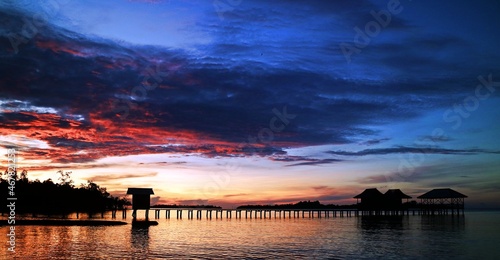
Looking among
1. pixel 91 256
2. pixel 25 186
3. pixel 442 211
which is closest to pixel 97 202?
pixel 25 186

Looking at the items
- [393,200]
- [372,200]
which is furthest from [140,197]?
[393,200]

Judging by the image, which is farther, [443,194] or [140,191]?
[443,194]

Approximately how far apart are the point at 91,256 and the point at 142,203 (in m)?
37.7

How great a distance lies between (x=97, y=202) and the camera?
108 meters

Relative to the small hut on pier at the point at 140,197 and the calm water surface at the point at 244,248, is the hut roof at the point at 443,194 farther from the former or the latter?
the small hut on pier at the point at 140,197

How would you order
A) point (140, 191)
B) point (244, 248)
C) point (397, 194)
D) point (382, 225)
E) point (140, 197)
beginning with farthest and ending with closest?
point (397, 194) < point (382, 225) < point (140, 191) < point (140, 197) < point (244, 248)

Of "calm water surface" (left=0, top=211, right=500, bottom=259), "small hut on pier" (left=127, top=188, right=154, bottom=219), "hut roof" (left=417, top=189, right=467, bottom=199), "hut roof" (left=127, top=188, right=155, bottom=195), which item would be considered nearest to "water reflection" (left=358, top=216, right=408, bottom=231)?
"calm water surface" (left=0, top=211, right=500, bottom=259)

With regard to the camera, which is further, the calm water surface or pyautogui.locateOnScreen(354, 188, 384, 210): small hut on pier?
pyautogui.locateOnScreen(354, 188, 384, 210): small hut on pier

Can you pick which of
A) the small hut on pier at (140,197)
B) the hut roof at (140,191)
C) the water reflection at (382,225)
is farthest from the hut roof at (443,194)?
the small hut on pier at (140,197)

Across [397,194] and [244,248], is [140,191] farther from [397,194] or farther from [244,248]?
[397,194]

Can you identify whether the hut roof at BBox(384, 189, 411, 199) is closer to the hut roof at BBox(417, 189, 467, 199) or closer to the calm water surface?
the hut roof at BBox(417, 189, 467, 199)

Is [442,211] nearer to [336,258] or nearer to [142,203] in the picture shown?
[142,203]

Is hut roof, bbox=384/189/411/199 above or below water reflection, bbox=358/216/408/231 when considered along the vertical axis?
above

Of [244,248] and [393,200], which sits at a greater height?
[393,200]
